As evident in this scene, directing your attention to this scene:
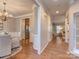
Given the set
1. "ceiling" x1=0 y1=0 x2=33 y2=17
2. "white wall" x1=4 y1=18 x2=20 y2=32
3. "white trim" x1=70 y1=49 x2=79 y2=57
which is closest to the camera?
"white trim" x1=70 y1=49 x2=79 y2=57

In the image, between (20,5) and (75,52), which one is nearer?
(75,52)

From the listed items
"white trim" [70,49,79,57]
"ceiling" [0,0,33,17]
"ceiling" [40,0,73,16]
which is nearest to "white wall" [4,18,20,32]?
"ceiling" [0,0,33,17]

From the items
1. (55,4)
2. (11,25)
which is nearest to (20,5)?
(55,4)

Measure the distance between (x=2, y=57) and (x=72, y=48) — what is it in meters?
3.25

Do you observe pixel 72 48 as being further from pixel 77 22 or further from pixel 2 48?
pixel 2 48

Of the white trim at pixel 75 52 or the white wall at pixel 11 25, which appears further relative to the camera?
the white wall at pixel 11 25

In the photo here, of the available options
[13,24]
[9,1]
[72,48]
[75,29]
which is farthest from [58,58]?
[13,24]

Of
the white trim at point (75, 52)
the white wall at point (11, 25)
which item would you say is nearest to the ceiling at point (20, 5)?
the white wall at point (11, 25)

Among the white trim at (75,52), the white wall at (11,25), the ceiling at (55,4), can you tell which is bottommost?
the white trim at (75,52)

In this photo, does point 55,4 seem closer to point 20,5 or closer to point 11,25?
point 20,5

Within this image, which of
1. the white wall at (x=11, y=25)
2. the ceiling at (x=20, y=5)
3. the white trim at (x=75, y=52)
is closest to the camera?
the white trim at (x=75, y=52)

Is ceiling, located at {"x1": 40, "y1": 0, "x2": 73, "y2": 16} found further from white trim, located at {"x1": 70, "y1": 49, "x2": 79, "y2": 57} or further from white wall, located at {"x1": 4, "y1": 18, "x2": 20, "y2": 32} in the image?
white wall, located at {"x1": 4, "y1": 18, "x2": 20, "y2": 32}

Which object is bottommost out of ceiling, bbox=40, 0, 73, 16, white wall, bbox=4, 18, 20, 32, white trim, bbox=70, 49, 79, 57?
white trim, bbox=70, 49, 79, 57

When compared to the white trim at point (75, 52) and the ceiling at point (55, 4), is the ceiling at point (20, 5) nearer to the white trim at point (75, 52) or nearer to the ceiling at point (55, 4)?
the ceiling at point (55, 4)
